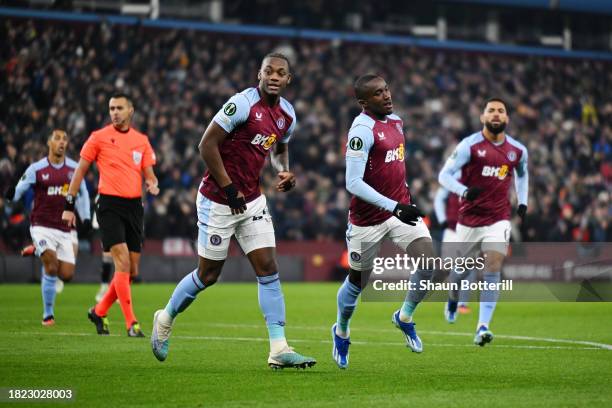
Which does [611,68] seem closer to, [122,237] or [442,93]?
[442,93]

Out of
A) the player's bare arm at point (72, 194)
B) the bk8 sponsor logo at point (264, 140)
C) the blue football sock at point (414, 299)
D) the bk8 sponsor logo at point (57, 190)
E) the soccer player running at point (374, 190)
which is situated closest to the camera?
the bk8 sponsor logo at point (264, 140)

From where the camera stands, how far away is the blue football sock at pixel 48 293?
15.0 meters

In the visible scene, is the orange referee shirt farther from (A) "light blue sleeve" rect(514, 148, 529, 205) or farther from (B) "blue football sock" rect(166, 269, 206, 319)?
(A) "light blue sleeve" rect(514, 148, 529, 205)

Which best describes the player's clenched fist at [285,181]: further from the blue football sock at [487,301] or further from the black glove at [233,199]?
the blue football sock at [487,301]

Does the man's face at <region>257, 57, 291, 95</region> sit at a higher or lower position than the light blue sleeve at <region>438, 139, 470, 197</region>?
higher

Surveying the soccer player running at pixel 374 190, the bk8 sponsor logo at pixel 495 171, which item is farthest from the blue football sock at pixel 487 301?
the soccer player running at pixel 374 190

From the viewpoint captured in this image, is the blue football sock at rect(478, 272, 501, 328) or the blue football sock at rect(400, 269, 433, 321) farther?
the blue football sock at rect(478, 272, 501, 328)

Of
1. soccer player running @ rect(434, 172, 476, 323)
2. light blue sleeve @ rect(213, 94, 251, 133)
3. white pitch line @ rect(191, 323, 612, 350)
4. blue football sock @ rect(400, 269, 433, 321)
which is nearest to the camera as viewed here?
light blue sleeve @ rect(213, 94, 251, 133)

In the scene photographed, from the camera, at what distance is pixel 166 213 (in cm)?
2959

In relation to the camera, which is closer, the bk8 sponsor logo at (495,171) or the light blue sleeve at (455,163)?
the light blue sleeve at (455,163)

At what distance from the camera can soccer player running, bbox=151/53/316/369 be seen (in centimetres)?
918

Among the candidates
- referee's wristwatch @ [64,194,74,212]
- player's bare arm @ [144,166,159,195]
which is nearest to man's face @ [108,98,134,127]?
player's bare arm @ [144,166,159,195]

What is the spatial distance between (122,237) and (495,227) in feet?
14.9

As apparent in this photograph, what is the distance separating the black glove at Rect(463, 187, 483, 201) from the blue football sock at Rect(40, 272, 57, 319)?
19.4ft
